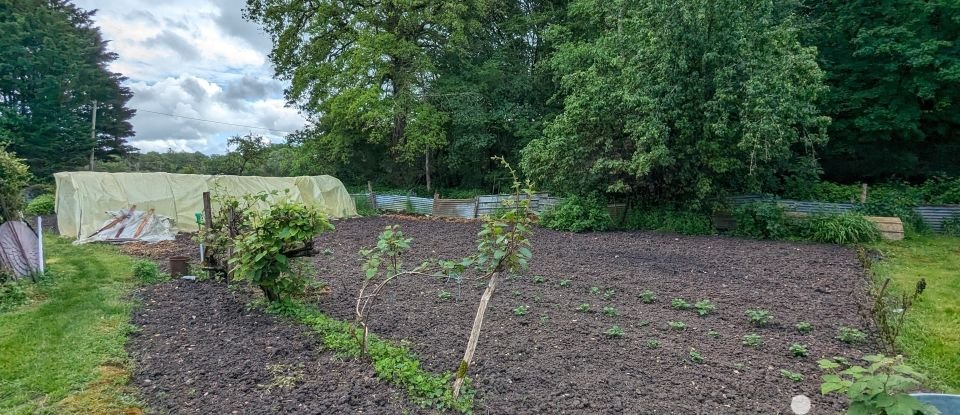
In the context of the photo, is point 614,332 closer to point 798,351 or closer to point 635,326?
point 635,326

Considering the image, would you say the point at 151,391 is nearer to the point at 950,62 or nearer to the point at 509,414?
the point at 509,414

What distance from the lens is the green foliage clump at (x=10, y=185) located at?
4996 millimetres

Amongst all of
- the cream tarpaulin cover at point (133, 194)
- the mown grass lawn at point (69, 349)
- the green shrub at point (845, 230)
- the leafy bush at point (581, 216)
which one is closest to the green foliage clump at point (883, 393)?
the mown grass lawn at point (69, 349)

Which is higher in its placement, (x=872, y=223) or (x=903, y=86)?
(x=903, y=86)

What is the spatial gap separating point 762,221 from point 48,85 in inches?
1018

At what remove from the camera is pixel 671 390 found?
2.67 metres

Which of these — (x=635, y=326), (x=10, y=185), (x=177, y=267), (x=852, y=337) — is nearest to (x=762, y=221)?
(x=852, y=337)

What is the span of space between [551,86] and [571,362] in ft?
43.5

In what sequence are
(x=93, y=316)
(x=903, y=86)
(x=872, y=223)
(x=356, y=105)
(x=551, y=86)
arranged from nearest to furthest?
(x=93, y=316) < (x=872, y=223) < (x=903, y=86) < (x=356, y=105) < (x=551, y=86)

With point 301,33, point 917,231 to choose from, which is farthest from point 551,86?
point 917,231

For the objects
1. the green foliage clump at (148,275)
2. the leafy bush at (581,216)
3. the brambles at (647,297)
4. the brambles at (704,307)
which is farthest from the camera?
the leafy bush at (581,216)

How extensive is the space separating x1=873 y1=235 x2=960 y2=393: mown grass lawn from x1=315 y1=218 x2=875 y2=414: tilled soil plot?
348 mm

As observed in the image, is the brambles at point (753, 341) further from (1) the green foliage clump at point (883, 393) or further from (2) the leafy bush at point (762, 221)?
(2) the leafy bush at point (762, 221)

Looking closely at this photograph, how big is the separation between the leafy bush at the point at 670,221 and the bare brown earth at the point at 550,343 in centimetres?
310
